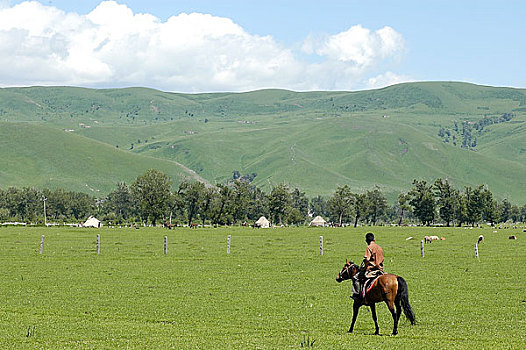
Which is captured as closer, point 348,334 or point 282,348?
point 282,348

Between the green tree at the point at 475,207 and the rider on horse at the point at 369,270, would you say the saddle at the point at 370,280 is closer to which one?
the rider on horse at the point at 369,270

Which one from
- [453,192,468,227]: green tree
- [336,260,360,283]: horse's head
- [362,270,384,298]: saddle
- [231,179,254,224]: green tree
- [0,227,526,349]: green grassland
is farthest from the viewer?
[231,179,254,224]: green tree

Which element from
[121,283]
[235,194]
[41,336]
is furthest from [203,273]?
[235,194]

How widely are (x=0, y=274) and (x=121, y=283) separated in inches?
335

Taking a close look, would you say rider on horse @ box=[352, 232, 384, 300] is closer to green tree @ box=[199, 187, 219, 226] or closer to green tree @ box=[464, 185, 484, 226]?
green tree @ box=[199, 187, 219, 226]

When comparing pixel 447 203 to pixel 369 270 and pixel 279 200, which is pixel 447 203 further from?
pixel 369 270

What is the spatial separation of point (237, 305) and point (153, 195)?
12018 cm

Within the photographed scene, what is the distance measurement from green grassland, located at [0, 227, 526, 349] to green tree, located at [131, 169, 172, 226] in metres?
96.2

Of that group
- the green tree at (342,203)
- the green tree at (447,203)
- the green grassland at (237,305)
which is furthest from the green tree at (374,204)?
the green grassland at (237,305)

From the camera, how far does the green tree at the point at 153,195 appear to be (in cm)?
14050

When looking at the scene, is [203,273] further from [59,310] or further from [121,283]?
[59,310]

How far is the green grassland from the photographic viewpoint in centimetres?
1761

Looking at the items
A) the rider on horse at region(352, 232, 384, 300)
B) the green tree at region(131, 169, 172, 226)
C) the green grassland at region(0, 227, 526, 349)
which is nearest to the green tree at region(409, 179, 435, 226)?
the green tree at region(131, 169, 172, 226)

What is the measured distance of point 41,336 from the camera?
1819 cm
